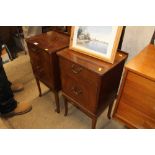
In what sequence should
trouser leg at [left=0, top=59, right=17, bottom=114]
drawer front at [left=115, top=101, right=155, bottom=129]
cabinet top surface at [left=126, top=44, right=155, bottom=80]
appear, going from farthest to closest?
trouser leg at [left=0, top=59, right=17, bottom=114] < drawer front at [left=115, top=101, right=155, bottom=129] < cabinet top surface at [left=126, top=44, right=155, bottom=80]

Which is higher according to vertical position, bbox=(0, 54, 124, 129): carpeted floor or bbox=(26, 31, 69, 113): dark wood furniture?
bbox=(26, 31, 69, 113): dark wood furniture

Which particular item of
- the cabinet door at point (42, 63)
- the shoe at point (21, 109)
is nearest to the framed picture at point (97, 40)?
the cabinet door at point (42, 63)

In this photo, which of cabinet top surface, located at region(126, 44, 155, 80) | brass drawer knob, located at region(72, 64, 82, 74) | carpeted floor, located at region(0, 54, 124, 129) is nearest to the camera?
cabinet top surface, located at region(126, 44, 155, 80)

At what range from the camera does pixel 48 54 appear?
119 cm

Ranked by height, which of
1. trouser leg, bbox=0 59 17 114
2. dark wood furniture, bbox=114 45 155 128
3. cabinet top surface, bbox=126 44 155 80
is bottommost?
trouser leg, bbox=0 59 17 114

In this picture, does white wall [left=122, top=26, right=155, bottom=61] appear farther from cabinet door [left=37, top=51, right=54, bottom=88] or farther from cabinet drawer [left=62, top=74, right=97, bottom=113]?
cabinet door [left=37, top=51, right=54, bottom=88]

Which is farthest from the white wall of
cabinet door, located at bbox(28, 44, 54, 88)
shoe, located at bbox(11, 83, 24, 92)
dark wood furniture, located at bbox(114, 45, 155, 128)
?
shoe, located at bbox(11, 83, 24, 92)

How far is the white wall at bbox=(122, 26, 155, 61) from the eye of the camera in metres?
1.15

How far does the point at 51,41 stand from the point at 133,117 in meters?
0.91

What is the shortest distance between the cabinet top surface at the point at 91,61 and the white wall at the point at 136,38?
0.24m

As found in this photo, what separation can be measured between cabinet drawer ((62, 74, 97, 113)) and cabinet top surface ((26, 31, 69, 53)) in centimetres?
25

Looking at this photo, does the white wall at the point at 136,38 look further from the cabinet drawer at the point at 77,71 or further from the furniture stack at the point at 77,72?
the cabinet drawer at the point at 77,71

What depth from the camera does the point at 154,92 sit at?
0.79 metres
